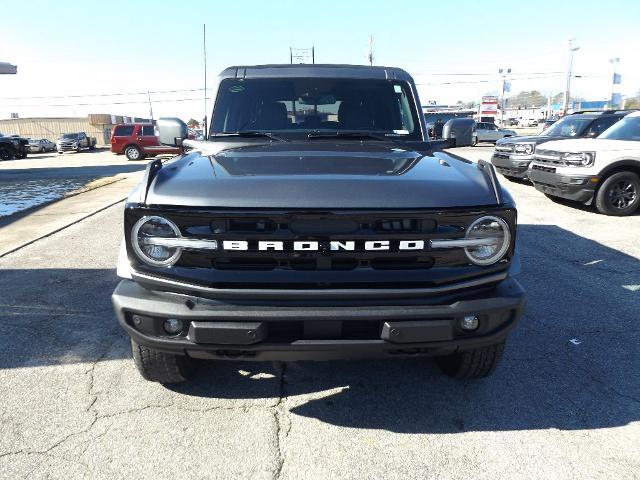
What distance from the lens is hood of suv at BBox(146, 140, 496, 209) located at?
207 cm

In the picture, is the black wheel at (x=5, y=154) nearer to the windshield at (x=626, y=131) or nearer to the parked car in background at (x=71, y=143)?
the parked car in background at (x=71, y=143)

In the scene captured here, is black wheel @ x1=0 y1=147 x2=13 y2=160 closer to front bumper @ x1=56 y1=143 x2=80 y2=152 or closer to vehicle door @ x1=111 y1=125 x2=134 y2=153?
vehicle door @ x1=111 y1=125 x2=134 y2=153

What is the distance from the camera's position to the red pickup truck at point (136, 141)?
75.7ft

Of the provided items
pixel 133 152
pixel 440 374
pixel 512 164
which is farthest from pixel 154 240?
pixel 133 152

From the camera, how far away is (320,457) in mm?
2256

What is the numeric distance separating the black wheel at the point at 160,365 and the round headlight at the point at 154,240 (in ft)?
2.09

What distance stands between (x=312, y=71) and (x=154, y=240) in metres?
2.22

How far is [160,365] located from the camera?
2.59m

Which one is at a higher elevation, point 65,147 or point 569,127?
point 569,127

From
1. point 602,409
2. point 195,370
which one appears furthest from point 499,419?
point 195,370

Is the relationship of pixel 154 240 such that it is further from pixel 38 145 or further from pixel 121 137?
pixel 38 145

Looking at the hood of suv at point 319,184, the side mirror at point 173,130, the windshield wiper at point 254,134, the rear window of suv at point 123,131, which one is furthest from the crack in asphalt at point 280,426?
the rear window of suv at point 123,131

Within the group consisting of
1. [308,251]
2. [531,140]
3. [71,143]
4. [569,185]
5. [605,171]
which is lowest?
[569,185]

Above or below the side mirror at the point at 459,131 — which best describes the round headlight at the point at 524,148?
below
